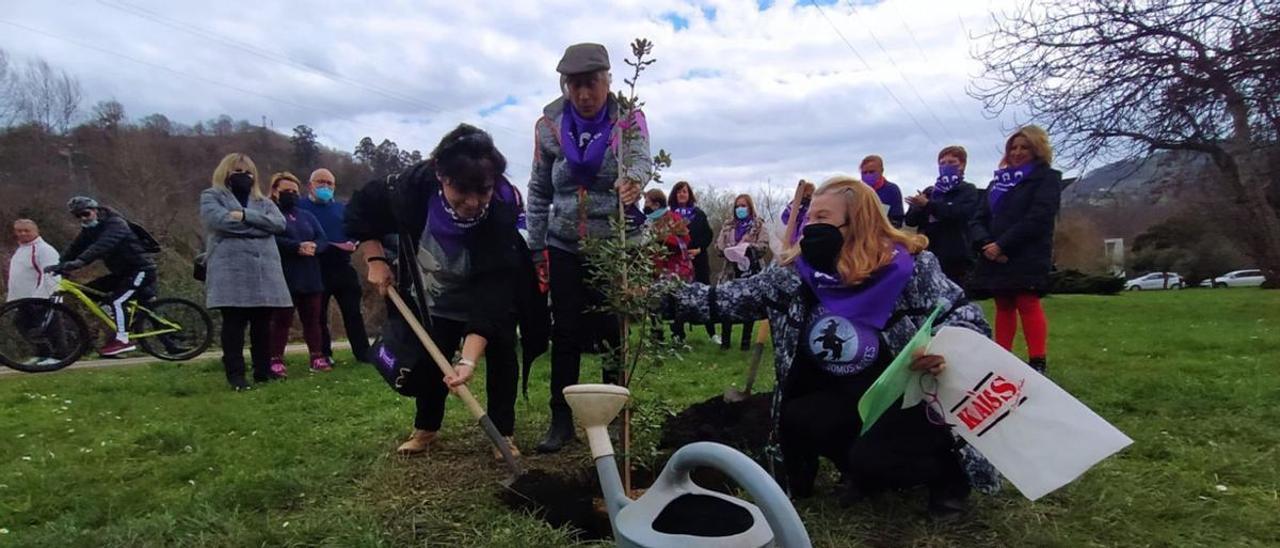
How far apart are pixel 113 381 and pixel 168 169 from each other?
28278 millimetres

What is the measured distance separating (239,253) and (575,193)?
3.86 meters

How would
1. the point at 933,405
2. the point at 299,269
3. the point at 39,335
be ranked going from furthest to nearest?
the point at 39,335 → the point at 299,269 → the point at 933,405

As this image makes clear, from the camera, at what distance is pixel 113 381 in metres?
6.46

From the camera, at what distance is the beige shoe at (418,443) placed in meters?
3.66

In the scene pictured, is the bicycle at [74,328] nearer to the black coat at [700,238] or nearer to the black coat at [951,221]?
the black coat at [700,238]

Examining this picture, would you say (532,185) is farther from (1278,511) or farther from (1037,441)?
(1278,511)

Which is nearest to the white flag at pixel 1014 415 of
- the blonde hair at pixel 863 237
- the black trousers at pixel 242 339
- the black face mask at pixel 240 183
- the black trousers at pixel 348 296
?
the blonde hair at pixel 863 237

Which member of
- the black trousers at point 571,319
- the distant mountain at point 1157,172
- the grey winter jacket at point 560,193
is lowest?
the black trousers at point 571,319

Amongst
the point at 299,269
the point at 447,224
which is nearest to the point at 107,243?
the point at 299,269

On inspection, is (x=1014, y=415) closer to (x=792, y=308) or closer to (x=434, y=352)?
(x=792, y=308)

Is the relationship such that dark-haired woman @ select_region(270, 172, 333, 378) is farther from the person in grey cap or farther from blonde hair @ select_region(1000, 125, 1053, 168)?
blonde hair @ select_region(1000, 125, 1053, 168)

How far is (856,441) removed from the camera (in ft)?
9.29

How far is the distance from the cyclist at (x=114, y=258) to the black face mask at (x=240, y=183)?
93.3 inches

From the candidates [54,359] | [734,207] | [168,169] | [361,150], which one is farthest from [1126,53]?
[361,150]
